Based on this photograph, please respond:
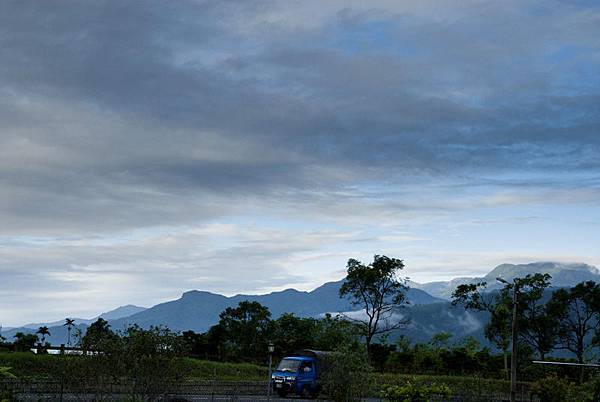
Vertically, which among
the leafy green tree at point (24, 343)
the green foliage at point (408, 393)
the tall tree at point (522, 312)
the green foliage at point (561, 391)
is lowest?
the green foliage at point (561, 391)

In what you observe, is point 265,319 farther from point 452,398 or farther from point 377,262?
point 452,398

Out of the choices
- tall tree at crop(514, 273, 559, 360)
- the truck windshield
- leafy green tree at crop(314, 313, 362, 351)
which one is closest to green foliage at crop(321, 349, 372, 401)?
the truck windshield

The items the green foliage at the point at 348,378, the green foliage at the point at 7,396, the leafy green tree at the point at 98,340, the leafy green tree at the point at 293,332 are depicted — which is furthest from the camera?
the leafy green tree at the point at 293,332

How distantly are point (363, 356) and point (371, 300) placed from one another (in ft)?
188

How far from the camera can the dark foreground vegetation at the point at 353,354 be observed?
112 feet

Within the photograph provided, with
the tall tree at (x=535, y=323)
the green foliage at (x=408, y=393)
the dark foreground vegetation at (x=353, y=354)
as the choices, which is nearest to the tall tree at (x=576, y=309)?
the dark foreground vegetation at (x=353, y=354)

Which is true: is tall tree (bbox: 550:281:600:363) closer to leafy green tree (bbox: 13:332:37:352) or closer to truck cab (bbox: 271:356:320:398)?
truck cab (bbox: 271:356:320:398)

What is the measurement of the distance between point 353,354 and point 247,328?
6029 centimetres

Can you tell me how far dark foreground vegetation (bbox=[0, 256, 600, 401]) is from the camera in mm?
34219

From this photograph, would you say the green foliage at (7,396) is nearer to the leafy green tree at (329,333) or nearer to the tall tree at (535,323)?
the leafy green tree at (329,333)

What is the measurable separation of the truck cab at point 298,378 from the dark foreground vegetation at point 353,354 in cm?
260

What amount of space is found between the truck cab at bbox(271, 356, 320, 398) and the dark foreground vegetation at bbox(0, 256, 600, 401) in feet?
8.54

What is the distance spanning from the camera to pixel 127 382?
34.3 meters

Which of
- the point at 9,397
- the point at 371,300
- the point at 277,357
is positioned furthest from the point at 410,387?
the point at 371,300
